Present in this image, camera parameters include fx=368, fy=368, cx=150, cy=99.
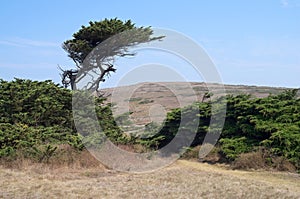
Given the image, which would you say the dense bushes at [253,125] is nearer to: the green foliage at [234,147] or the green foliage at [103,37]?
the green foliage at [234,147]

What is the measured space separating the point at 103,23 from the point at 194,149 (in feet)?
28.0

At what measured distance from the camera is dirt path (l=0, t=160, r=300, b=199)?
23.3ft

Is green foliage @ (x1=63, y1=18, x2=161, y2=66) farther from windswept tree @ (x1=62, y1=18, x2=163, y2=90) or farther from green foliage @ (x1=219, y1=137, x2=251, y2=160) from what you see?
green foliage @ (x1=219, y1=137, x2=251, y2=160)

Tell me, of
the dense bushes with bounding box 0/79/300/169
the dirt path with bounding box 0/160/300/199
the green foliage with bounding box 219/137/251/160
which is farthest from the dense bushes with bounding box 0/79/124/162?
the green foliage with bounding box 219/137/251/160

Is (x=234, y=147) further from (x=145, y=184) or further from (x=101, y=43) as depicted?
(x=101, y=43)

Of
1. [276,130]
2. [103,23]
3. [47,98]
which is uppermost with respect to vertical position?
[103,23]

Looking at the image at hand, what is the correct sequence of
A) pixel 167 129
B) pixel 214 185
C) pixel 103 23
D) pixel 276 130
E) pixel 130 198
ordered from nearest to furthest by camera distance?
pixel 130 198, pixel 214 185, pixel 276 130, pixel 167 129, pixel 103 23

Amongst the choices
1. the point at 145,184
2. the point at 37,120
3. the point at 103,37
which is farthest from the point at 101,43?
the point at 145,184

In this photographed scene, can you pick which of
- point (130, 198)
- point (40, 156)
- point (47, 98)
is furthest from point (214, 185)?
point (47, 98)

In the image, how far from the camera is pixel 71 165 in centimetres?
1033

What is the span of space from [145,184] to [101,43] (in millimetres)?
11567

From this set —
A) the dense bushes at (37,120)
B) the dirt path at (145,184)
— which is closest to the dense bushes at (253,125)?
the dirt path at (145,184)

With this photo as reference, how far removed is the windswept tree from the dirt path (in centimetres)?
938

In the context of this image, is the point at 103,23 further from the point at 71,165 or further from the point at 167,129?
the point at 71,165
